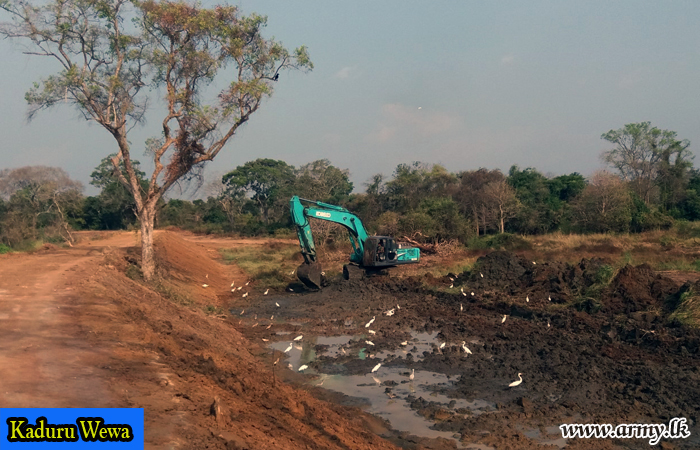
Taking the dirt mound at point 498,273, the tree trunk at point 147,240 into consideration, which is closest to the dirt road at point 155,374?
the tree trunk at point 147,240

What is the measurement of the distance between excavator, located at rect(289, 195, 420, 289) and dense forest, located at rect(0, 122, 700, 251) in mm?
6013

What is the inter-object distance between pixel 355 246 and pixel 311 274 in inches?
88.0

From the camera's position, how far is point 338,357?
11430mm

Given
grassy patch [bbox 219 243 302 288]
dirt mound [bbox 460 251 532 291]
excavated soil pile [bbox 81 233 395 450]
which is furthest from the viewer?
grassy patch [bbox 219 243 302 288]

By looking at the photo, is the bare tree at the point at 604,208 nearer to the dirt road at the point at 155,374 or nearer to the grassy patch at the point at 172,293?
the grassy patch at the point at 172,293

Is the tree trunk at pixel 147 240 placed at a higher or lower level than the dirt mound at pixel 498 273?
higher

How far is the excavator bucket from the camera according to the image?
62.2 ft

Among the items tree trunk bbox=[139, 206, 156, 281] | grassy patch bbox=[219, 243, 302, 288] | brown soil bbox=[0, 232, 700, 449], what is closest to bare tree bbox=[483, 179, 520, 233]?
grassy patch bbox=[219, 243, 302, 288]

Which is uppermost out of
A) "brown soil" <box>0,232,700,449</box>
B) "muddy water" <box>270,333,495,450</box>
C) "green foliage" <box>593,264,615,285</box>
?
"green foliage" <box>593,264,615,285</box>

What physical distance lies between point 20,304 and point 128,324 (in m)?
2.79

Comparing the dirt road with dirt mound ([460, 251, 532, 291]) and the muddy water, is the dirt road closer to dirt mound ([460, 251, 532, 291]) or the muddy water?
the muddy water

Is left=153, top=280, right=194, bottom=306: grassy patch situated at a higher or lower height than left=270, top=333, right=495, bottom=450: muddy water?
higher

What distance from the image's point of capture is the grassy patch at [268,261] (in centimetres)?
2249

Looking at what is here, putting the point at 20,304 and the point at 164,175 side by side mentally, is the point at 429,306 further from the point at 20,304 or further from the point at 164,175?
the point at 20,304
